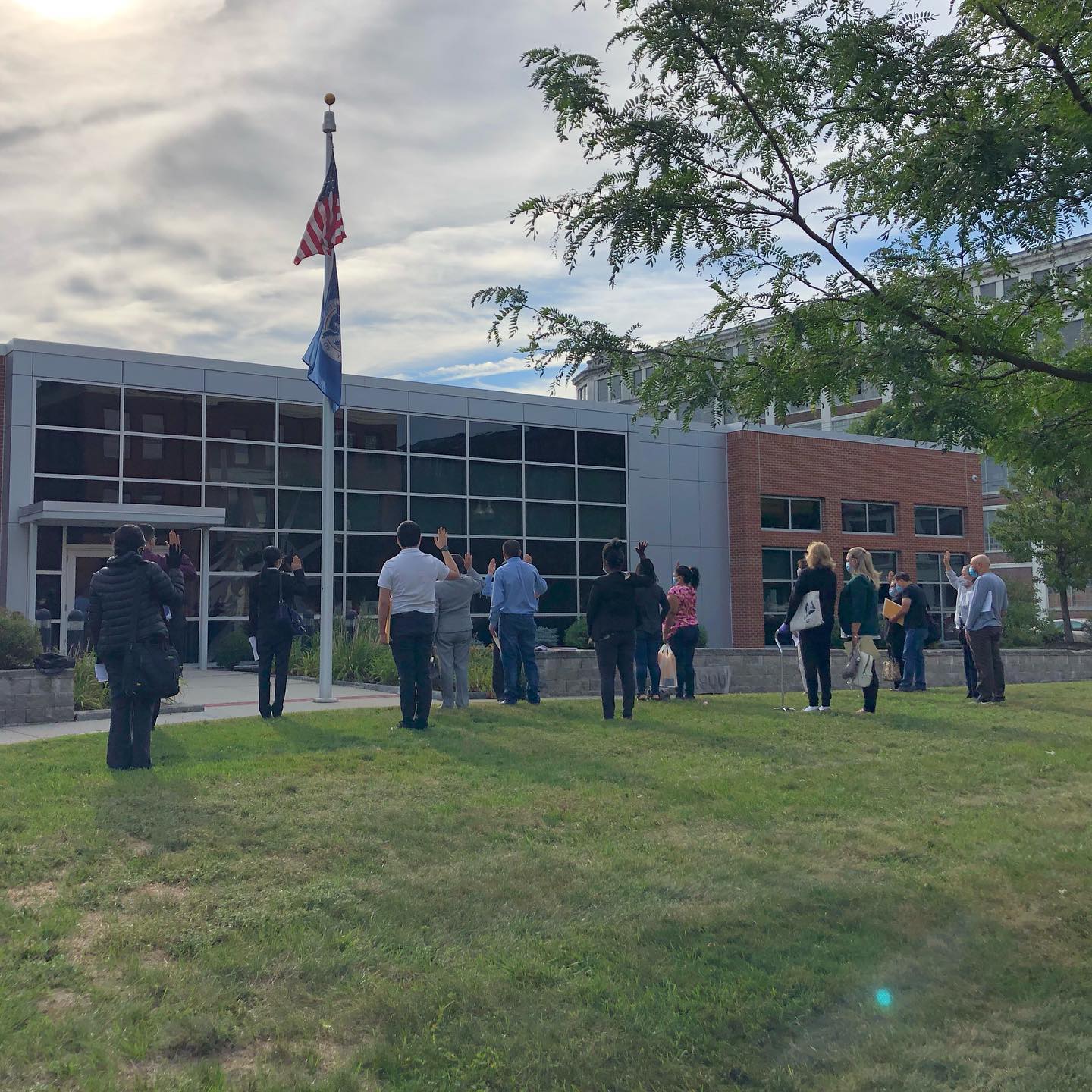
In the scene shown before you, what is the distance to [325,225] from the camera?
14.4 metres

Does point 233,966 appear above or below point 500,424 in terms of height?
below

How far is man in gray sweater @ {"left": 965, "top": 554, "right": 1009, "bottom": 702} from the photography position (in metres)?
13.2

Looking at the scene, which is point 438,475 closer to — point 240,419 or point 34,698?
point 240,419

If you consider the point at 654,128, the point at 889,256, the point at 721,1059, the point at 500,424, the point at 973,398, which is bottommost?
the point at 721,1059

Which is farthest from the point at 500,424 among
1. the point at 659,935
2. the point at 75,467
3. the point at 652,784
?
the point at 659,935

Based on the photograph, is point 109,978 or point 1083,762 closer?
point 109,978

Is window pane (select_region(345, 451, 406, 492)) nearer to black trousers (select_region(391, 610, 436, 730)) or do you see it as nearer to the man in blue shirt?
the man in blue shirt

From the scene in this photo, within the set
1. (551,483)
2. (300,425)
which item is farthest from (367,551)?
(551,483)

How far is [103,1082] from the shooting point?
345cm

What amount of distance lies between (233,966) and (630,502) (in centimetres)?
2571

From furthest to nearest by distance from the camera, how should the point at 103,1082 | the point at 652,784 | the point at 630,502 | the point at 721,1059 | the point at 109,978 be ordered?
the point at 630,502 < the point at 652,784 < the point at 109,978 < the point at 721,1059 < the point at 103,1082

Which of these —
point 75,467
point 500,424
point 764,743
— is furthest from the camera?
point 500,424

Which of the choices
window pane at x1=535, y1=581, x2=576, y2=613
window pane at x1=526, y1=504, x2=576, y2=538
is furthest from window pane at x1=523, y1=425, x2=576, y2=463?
window pane at x1=535, y1=581, x2=576, y2=613

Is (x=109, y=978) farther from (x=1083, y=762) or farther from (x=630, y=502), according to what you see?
(x=630, y=502)
